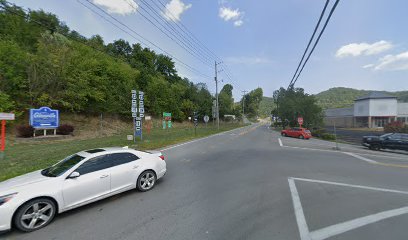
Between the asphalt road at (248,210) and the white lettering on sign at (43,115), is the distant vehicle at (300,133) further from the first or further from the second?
the white lettering on sign at (43,115)

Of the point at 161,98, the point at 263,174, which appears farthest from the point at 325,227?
the point at 161,98

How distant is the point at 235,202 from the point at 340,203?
2.73m

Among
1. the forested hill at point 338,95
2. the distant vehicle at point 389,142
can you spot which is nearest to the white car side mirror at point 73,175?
the distant vehicle at point 389,142

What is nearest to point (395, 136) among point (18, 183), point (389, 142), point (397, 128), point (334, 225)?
point (389, 142)

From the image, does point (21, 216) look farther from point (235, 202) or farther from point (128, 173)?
point (235, 202)

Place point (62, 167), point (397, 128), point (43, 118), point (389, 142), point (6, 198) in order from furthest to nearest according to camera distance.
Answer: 1. point (397, 128)
2. point (43, 118)
3. point (389, 142)
4. point (62, 167)
5. point (6, 198)

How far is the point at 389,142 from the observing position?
16203 millimetres

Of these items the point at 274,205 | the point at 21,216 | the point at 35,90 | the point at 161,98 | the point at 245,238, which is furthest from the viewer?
the point at 161,98

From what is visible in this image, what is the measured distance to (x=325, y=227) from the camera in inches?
145

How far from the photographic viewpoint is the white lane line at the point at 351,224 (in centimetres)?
346

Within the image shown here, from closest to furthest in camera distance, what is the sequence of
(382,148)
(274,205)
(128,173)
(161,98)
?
(274,205) < (128,173) < (382,148) < (161,98)

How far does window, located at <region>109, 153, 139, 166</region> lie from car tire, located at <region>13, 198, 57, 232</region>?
1567 millimetres

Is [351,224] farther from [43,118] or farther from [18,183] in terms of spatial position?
[43,118]

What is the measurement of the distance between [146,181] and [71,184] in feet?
6.51
